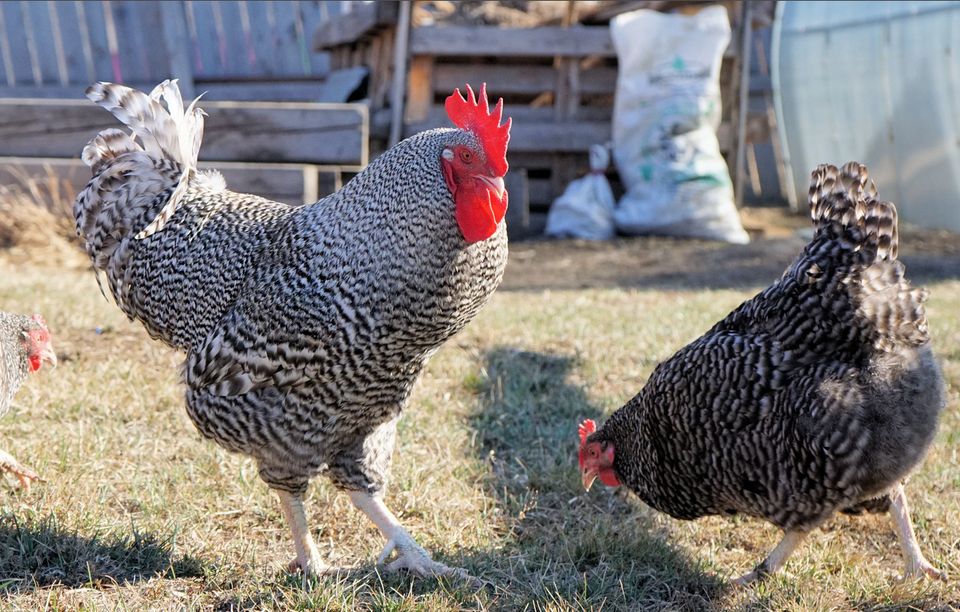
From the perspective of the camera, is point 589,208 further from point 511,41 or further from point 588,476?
point 588,476

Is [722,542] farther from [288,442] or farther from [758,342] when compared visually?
[288,442]

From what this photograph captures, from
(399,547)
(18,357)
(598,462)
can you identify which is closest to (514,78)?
(18,357)

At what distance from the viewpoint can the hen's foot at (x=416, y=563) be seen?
129 inches

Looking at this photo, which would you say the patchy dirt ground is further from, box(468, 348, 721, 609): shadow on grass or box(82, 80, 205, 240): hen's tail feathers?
box(82, 80, 205, 240): hen's tail feathers

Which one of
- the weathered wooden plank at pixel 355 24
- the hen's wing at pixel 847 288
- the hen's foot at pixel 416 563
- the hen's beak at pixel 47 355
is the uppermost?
the weathered wooden plank at pixel 355 24

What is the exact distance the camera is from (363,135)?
8.64 m

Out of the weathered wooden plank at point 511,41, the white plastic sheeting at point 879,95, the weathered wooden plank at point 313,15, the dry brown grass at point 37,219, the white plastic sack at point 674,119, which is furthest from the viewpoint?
the weathered wooden plank at point 313,15

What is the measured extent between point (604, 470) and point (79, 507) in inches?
84.2

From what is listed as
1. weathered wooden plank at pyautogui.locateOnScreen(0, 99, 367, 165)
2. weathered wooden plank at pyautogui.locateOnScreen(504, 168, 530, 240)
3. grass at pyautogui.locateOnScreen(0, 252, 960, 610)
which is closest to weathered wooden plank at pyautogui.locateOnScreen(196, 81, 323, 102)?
weathered wooden plank at pyautogui.locateOnScreen(504, 168, 530, 240)

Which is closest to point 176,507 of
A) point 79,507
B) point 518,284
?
point 79,507

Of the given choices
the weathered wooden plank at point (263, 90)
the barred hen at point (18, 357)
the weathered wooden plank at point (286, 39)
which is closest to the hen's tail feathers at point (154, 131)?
the barred hen at point (18, 357)

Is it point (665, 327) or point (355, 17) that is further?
point (355, 17)

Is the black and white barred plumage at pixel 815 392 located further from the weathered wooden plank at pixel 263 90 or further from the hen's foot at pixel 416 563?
the weathered wooden plank at pixel 263 90

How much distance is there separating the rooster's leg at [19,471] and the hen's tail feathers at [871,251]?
3.33 metres
